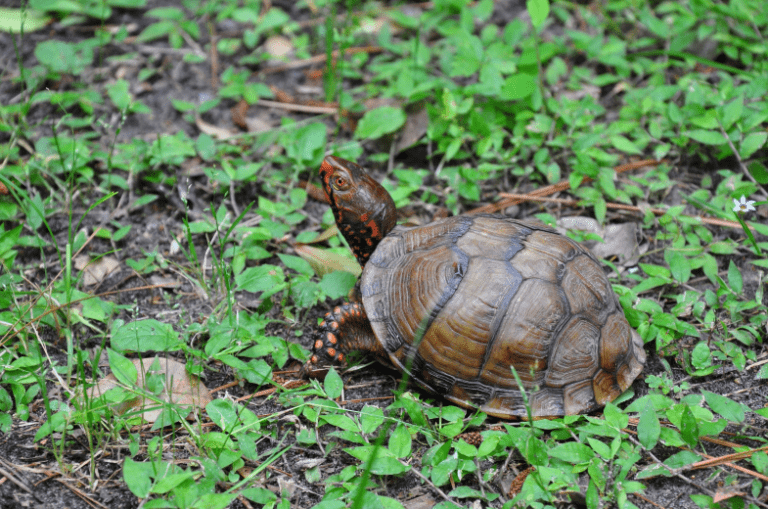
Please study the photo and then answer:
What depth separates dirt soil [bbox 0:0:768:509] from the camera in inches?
77.1

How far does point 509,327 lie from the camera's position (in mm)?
2211

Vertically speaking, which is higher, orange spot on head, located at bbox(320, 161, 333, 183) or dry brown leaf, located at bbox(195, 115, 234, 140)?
orange spot on head, located at bbox(320, 161, 333, 183)

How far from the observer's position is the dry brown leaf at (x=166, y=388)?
2.20 meters

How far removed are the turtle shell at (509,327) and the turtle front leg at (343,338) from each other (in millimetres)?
114

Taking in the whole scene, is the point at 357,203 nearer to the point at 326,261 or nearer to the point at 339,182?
the point at 339,182

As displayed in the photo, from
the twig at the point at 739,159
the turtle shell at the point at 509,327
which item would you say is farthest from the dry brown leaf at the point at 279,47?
the twig at the point at 739,159

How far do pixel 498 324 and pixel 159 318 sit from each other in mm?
1662

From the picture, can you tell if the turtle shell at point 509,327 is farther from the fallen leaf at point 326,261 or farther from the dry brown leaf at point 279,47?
the dry brown leaf at point 279,47

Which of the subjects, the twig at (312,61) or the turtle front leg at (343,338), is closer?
the turtle front leg at (343,338)

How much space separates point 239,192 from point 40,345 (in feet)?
4.65

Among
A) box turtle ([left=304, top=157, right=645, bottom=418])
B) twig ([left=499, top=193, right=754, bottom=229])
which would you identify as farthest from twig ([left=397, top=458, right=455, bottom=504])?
twig ([left=499, top=193, right=754, bottom=229])

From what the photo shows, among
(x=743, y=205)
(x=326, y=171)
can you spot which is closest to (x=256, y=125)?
(x=326, y=171)

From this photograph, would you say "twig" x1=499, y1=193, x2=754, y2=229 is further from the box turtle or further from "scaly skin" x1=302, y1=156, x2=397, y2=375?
"scaly skin" x1=302, y1=156, x2=397, y2=375

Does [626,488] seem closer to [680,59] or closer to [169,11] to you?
[680,59]
